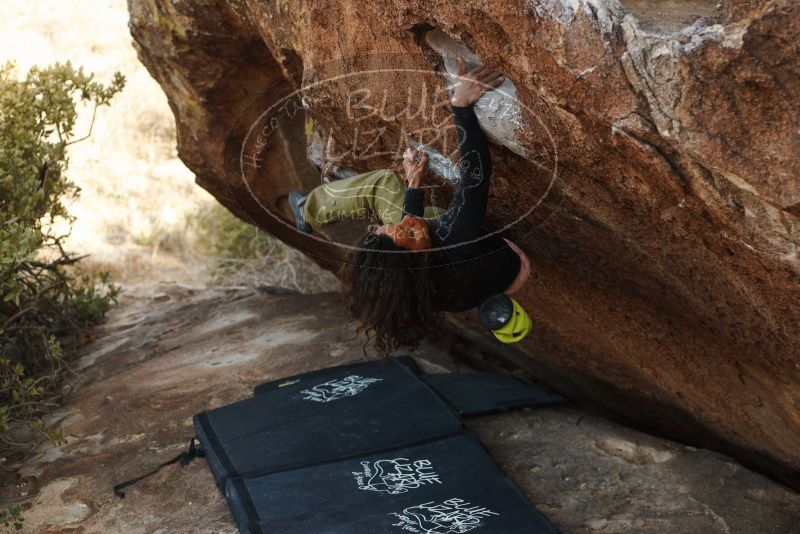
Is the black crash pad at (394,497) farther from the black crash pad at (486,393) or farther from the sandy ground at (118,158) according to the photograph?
the sandy ground at (118,158)

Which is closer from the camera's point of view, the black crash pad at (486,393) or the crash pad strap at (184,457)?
the crash pad strap at (184,457)

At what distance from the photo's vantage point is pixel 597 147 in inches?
103

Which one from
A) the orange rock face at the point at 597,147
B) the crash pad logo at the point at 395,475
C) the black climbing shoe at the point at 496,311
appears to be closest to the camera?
the orange rock face at the point at 597,147

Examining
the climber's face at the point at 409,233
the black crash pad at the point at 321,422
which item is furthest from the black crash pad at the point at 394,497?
the climber's face at the point at 409,233

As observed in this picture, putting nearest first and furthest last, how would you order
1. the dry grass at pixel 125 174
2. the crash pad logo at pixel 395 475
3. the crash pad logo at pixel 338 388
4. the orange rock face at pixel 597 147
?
the orange rock face at pixel 597 147 < the crash pad logo at pixel 395 475 < the crash pad logo at pixel 338 388 < the dry grass at pixel 125 174

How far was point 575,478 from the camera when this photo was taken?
12.1ft

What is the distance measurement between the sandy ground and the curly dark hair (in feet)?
17.5

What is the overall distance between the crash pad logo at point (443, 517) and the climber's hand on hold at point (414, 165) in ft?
3.93

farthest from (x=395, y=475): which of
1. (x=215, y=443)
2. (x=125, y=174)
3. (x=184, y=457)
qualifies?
(x=125, y=174)

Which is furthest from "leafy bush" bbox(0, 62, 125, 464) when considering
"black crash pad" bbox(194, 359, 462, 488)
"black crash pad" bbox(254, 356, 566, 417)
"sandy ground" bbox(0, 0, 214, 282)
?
"sandy ground" bbox(0, 0, 214, 282)

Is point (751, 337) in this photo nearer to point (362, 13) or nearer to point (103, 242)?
point (362, 13)

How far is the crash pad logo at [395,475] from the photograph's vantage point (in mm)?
3514

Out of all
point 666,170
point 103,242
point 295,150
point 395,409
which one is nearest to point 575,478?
point 395,409

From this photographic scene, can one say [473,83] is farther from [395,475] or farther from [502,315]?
[395,475]
